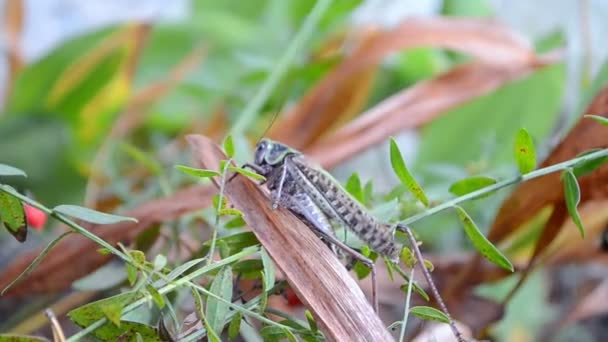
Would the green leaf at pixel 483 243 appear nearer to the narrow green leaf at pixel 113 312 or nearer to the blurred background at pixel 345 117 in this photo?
Result: the blurred background at pixel 345 117

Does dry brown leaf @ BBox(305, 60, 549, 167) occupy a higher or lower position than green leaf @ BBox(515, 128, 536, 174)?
higher

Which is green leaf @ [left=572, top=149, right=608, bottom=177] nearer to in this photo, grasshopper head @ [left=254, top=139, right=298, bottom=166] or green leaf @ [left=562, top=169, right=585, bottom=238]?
green leaf @ [left=562, top=169, right=585, bottom=238]

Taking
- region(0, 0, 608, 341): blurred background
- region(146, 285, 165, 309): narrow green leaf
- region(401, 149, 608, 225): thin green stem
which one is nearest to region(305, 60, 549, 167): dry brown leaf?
region(0, 0, 608, 341): blurred background

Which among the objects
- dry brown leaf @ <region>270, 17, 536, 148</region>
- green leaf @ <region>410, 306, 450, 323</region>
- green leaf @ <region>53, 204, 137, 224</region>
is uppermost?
dry brown leaf @ <region>270, 17, 536, 148</region>

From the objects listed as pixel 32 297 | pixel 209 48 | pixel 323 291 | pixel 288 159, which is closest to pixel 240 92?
pixel 209 48

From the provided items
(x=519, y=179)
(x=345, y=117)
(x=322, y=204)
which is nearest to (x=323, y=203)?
(x=322, y=204)

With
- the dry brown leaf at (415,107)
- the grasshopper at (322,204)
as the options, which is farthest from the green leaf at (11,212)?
the dry brown leaf at (415,107)
